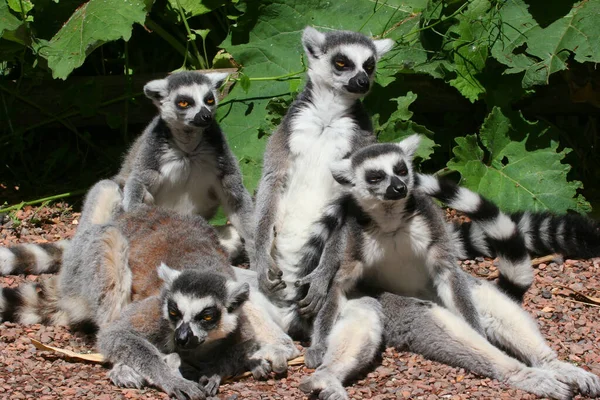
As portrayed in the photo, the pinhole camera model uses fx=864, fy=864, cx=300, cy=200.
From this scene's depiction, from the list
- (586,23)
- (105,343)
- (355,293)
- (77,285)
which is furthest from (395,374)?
(586,23)

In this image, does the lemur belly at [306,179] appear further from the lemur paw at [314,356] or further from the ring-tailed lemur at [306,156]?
the lemur paw at [314,356]

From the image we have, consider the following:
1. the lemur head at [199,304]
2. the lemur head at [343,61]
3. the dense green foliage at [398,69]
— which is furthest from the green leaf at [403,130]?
the lemur head at [199,304]

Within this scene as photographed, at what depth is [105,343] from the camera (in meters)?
4.54

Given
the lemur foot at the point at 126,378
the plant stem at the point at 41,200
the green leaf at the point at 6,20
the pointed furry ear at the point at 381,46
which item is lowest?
the plant stem at the point at 41,200

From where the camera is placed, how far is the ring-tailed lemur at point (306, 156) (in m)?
5.28

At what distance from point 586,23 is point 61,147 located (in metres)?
4.55

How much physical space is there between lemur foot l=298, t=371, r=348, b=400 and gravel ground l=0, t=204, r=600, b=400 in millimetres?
85

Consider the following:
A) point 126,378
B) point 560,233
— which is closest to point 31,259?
point 126,378

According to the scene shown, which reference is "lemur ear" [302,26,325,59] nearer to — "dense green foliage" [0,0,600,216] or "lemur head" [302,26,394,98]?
"lemur head" [302,26,394,98]

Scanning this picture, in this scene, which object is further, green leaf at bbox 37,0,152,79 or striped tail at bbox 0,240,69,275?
green leaf at bbox 37,0,152,79

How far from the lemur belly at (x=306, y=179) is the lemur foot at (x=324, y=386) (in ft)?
3.40

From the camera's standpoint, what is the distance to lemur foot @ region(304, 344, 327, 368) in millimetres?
4688

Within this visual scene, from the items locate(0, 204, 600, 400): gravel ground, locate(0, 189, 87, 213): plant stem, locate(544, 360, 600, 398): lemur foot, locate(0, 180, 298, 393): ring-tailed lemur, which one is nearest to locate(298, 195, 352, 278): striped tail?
locate(0, 180, 298, 393): ring-tailed lemur

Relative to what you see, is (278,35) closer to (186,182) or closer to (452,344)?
(186,182)
